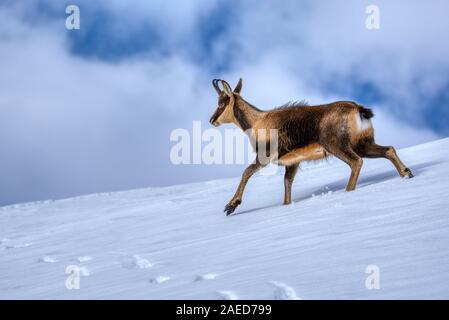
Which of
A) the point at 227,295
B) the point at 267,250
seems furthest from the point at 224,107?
the point at 227,295

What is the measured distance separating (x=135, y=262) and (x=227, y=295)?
205 centimetres

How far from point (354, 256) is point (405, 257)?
1.26 ft

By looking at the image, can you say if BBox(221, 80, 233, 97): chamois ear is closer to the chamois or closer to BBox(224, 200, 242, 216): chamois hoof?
the chamois

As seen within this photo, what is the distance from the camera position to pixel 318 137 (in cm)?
729

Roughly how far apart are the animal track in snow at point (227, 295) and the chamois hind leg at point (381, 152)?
420 centimetres

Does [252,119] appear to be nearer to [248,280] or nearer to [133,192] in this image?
Result: [248,280]

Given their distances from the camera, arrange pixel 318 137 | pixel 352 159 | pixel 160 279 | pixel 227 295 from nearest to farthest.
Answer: pixel 227 295, pixel 160 279, pixel 352 159, pixel 318 137

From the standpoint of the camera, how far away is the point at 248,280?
382 cm

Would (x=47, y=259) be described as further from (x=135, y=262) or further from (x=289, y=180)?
(x=289, y=180)

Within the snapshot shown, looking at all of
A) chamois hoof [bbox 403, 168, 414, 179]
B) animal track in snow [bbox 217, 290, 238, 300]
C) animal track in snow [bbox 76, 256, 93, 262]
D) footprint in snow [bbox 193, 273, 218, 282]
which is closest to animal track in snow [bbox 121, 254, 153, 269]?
animal track in snow [bbox 76, 256, 93, 262]

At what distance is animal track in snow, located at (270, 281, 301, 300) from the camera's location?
333 centimetres

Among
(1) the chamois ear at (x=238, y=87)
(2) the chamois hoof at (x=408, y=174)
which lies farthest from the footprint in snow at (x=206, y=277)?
(1) the chamois ear at (x=238, y=87)

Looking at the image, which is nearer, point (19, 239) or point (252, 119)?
point (252, 119)
